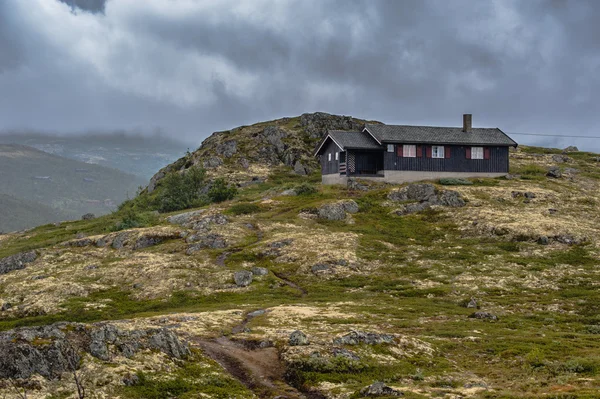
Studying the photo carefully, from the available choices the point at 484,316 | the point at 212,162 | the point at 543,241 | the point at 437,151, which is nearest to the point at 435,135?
the point at 437,151

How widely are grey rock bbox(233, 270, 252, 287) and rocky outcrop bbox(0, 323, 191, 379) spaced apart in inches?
1319

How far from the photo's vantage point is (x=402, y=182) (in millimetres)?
122125

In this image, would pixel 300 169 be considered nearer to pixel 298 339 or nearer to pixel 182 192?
pixel 182 192

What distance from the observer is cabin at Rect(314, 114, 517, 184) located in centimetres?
12175

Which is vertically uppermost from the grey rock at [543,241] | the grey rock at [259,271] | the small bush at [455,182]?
the small bush at [455,182]

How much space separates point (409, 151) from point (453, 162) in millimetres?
10497

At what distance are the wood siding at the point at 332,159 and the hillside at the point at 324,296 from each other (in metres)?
7.32

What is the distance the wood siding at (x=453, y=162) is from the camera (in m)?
122

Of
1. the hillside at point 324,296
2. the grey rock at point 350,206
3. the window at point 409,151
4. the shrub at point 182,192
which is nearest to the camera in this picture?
the hillside at point 324,296

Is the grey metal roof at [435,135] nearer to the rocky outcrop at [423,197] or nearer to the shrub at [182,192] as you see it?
the rocky outcrop at [423,197]

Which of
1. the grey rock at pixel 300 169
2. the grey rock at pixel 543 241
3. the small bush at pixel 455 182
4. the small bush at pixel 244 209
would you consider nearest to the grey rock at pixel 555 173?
the small bush at pixel 455 182

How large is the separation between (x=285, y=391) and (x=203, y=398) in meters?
5.46

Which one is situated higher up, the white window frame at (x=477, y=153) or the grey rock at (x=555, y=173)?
the white window frame at (x=477, y=153)

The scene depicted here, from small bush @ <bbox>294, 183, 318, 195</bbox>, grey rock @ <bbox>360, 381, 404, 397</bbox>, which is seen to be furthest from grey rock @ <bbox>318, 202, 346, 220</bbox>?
grey rock @ <bbox>360, 381, 404, 397</bbox>
